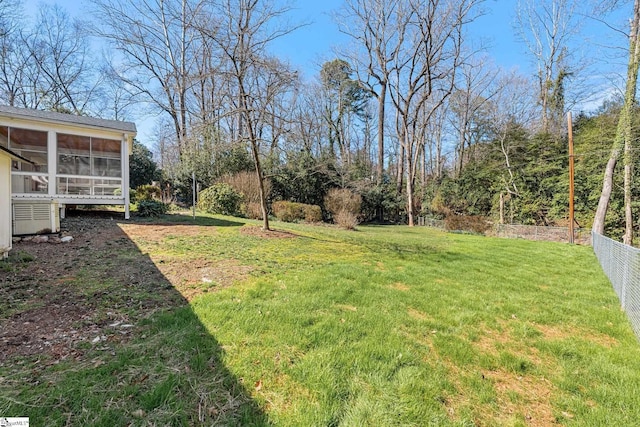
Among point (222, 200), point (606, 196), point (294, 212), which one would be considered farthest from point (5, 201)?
point (606, 196)

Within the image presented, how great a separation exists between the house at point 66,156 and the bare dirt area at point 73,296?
12.4 feet

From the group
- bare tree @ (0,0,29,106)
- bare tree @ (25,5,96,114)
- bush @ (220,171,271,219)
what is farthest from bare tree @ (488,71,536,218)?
bare tree @ (0,0,29,106)

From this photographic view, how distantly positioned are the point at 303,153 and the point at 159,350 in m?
17.1

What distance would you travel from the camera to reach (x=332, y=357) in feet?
7.97

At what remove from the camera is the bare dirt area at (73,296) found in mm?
2404

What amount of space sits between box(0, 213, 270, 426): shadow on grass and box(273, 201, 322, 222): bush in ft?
36.6

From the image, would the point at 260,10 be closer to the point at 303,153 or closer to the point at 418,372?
the point at 418,372

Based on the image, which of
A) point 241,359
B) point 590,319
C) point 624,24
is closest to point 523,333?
point 590,319

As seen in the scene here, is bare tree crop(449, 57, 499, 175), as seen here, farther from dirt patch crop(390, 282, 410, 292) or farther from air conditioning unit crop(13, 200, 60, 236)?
air conditioning unit crop(13, 200, 60, 236)

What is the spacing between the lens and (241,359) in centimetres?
231

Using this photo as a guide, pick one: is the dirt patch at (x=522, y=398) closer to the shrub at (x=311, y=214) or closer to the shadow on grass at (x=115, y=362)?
the shadow on grass at (x=115, y=362)

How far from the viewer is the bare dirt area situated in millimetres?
2404

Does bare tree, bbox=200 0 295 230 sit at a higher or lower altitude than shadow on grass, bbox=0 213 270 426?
higher

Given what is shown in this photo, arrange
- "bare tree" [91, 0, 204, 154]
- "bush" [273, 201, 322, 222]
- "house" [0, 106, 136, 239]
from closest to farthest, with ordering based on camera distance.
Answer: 1. "house" [0, 106, 136, 239]
2. "bush" [273, 201, 322, 222]
3. "bare tree" [91, 0, 204, 154]
